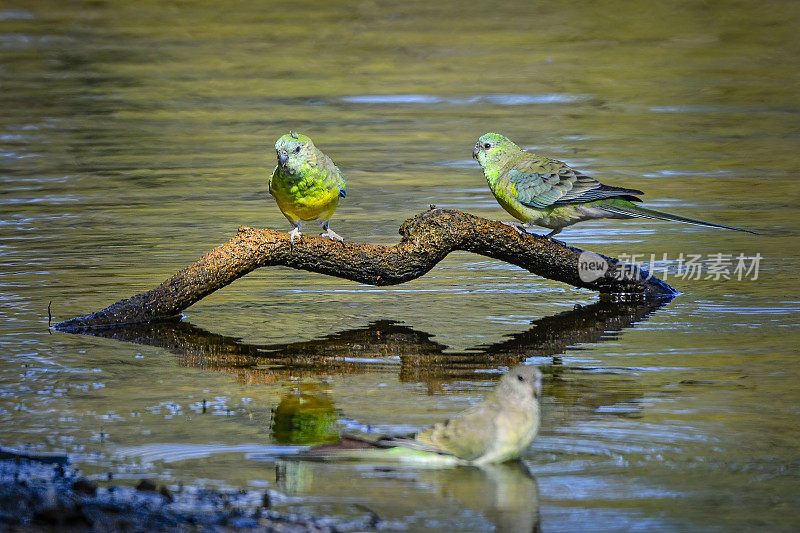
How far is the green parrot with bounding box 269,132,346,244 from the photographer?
762 cm

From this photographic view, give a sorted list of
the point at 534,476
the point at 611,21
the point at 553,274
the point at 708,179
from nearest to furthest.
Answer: the point at 534,476
the point at 553,274
the point at 708,179
the point at 611,21

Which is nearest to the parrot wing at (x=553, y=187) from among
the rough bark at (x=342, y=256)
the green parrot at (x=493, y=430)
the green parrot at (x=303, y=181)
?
the rough bark at (x=342, y=256)

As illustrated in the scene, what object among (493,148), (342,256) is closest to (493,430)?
(342,256)

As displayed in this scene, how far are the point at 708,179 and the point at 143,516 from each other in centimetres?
956

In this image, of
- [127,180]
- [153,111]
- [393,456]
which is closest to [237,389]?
[393,456]

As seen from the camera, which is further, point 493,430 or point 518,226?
point 518,226

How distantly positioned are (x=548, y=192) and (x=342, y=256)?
165cm

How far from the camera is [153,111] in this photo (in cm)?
1683

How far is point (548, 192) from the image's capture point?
27.7 ft

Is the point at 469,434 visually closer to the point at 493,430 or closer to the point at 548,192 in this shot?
the point at 493,430

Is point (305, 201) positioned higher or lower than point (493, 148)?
lower

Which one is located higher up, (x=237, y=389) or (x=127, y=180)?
(x=127, y=180)

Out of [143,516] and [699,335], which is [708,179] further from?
[143,516]

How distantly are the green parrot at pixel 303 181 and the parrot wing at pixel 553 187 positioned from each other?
1362 millimetres
